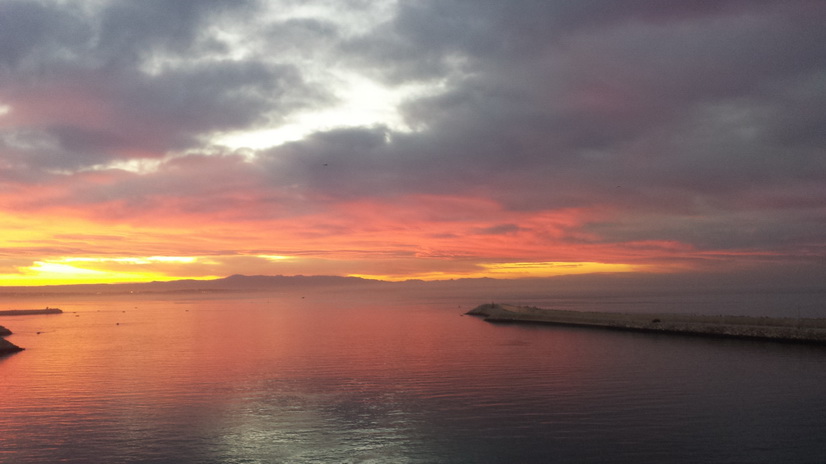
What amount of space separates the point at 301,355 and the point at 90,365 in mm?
24139

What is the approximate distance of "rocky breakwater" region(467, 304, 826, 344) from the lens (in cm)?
6775

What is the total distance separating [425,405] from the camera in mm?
37719

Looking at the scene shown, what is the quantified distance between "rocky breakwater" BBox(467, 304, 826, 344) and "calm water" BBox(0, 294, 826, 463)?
13.7 feet

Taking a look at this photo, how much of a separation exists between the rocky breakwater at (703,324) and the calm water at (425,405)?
419 centimetres

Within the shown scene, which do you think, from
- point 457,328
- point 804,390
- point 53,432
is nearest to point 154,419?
point 53,432

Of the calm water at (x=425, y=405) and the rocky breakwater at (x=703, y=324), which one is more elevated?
the rocky breakwater at (x=703, y=324)

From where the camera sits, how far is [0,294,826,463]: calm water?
27.5 metres

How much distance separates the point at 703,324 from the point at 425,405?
6139 centimetres

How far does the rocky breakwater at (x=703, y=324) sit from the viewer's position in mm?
67750

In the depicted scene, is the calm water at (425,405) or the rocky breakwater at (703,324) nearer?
the calm water at (425,405)

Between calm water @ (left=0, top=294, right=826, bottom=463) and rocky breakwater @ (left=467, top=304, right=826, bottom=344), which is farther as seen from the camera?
rocky breakwater @ (left=467, top=304, right=826, bottom=344)

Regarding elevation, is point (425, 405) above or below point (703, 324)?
below

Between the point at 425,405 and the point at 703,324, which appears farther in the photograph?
the point at 703,324

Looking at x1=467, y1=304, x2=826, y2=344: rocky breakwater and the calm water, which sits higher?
x1=467, y1=304, x2=826, y2=344: rocky breakwater
